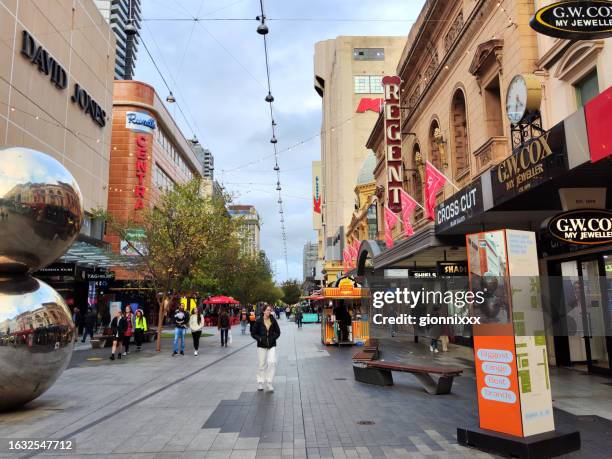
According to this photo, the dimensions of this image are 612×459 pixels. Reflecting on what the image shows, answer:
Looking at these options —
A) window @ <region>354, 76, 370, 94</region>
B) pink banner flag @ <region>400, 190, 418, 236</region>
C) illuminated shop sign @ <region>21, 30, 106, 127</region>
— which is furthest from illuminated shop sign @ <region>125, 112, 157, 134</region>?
pink banner flag @ <region>400, 190, 418, 236</region>

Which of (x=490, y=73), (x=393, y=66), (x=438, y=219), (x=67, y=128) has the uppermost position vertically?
(x=393, y=66)

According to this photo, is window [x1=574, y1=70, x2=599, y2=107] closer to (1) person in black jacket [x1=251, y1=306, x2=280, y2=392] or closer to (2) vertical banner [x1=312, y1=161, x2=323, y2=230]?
(1) person in black jacket [x1=251, y1=306, x2=280, y2=392]

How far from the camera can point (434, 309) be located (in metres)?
6.60

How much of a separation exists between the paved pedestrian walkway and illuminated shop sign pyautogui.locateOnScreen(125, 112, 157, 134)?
1492 inches

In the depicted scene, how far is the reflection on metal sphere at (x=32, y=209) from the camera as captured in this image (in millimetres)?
7352

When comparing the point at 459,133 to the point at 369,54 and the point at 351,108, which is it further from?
the point at 369,54

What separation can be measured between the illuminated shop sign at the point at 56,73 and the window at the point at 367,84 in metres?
40.1

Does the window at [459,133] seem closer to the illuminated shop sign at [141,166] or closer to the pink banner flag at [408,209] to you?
the pink banner flag at [408,209]

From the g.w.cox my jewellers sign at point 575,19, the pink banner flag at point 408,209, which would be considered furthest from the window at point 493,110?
the g.w.cox my jewellers sign at point 575,19

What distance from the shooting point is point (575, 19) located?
7.14 m

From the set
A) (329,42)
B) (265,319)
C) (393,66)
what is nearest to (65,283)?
(265,319)

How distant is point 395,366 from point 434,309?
379 cm

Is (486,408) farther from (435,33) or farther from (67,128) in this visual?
(67,128)

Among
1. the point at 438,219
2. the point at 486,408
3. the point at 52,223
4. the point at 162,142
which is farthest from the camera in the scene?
the point at 162,142
